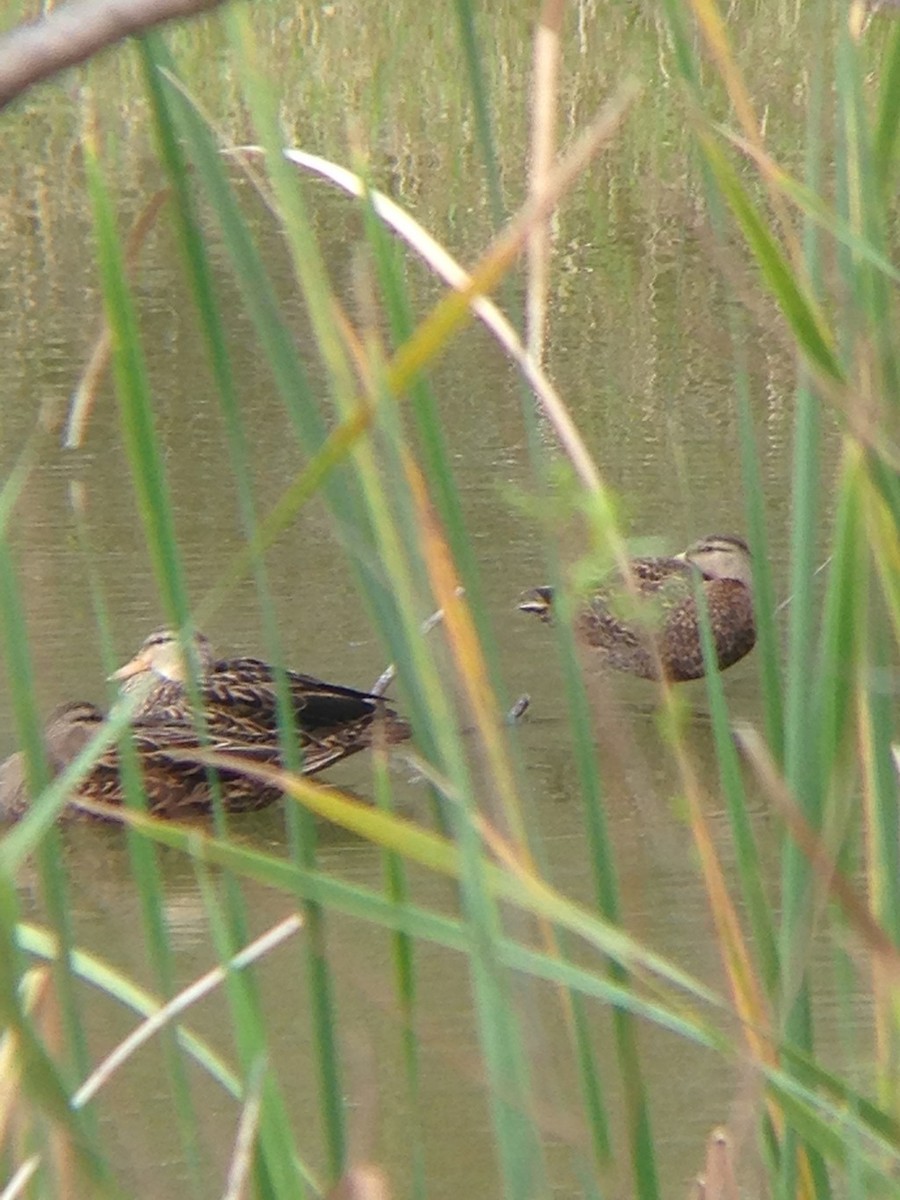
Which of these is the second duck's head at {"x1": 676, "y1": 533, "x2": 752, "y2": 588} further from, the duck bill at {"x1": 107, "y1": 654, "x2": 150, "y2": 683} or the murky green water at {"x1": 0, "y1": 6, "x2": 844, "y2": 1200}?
the duck bill at {"x1": 107, "y1": 654, "x2": 150, "y2": 683}

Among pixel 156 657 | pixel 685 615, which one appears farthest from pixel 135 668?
pixel 685 615

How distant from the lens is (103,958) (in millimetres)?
3561

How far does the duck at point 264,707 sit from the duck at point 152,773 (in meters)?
0.09

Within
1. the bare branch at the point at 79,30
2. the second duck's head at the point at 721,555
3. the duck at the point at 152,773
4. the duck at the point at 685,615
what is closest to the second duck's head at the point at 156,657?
the duck at the point at 152,773

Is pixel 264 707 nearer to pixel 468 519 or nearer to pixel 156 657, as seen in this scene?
pixel 156 657

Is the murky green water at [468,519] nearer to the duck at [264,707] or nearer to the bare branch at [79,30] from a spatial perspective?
the duck at [264,707]

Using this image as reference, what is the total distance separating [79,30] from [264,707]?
4268mm

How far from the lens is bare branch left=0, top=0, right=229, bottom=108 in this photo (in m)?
0.64

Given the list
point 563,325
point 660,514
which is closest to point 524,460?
point 660,514

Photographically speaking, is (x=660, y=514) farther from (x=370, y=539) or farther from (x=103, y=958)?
(x=370, y=539)

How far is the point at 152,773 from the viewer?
15.8ft

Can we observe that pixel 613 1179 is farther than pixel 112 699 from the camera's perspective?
No

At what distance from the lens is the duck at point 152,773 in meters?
4.21

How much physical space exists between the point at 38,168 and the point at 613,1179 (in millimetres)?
8322
